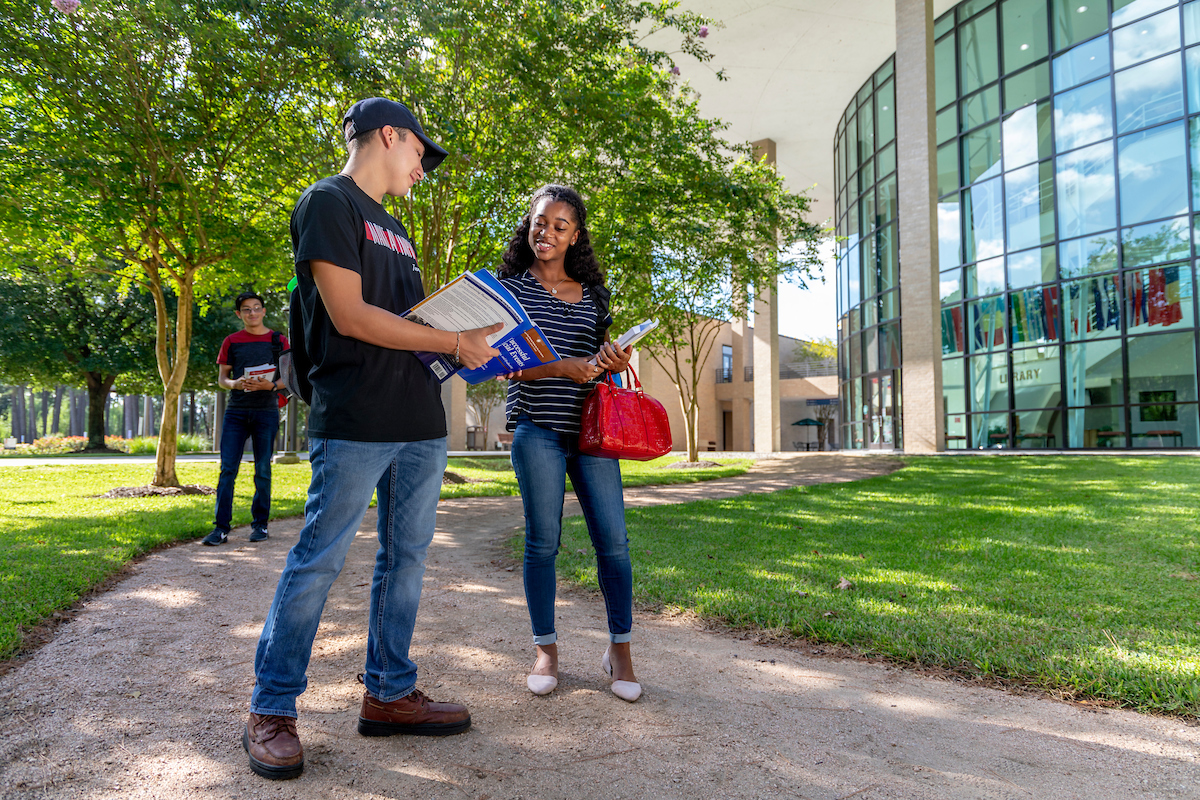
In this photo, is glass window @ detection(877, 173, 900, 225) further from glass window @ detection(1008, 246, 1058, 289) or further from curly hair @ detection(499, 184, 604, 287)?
curly hair @ detection(499, 184, 604, 287)

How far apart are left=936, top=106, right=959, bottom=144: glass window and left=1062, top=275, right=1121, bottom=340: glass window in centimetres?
636

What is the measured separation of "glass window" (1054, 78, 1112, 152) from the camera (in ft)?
60.5

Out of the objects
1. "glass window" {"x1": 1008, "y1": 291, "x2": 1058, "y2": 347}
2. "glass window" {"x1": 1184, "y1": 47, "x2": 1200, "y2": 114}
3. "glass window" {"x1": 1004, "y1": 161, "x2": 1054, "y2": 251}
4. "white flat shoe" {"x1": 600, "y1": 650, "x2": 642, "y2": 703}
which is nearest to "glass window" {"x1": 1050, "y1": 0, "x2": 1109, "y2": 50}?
"glass window" {"x1": 1184, "y1": 47, "x2": 1200, "y2": 114}

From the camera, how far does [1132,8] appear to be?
18125mm

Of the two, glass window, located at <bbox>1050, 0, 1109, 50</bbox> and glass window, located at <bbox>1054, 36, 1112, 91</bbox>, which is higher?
glass window, located at <bbox>1050, 0, 1109, 50</bbox>

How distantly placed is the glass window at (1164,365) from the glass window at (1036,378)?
174 centimetres

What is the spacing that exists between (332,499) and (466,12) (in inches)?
315

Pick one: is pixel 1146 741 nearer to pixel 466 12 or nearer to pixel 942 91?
pixel 466 12

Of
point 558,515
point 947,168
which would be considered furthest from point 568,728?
point 947,168

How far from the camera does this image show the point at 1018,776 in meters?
2.08

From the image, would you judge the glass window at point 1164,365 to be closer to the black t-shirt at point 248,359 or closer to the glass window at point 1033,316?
the glass window at point 1033,316

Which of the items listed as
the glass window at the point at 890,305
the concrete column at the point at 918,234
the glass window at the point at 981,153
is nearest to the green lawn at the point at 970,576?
the concrete column at the point at 918,234

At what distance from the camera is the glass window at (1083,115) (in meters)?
18.4

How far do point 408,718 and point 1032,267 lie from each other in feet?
73.9
